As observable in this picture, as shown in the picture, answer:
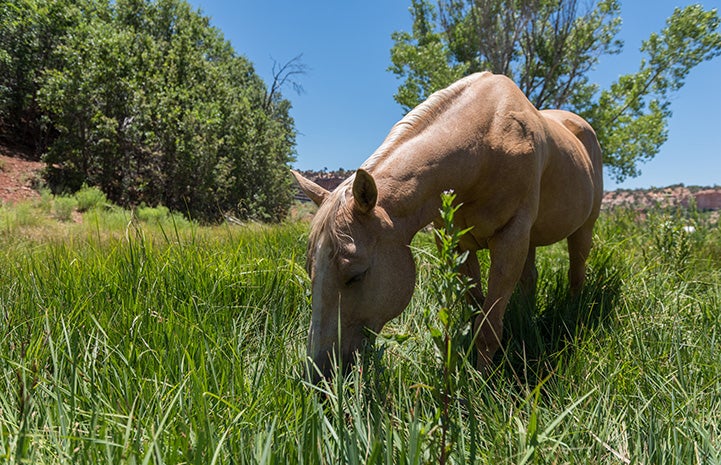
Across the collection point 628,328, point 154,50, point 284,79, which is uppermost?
point 284,79

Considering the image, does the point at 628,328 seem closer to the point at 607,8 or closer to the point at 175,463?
the point at 175,463

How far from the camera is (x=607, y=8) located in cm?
1116

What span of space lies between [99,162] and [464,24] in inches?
485

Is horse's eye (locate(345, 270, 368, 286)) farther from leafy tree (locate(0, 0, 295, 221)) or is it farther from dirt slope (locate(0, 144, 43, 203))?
dirt slope (locate(0, 144, 43, 203))

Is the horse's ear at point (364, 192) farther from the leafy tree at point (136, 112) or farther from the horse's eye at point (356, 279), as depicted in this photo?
the leafy tree at point (136, 112)

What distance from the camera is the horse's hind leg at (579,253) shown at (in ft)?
9.84

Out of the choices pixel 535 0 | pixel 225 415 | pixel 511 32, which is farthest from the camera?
pixel 511 32

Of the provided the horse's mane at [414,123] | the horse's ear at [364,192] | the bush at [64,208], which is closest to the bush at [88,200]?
the bush at [64,208]

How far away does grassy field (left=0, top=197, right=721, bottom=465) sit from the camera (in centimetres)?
100

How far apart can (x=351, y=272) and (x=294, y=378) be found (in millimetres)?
471

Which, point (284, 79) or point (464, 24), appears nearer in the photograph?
point (464, 24)

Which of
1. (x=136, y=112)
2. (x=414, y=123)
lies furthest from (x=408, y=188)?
(x=136, y=112)

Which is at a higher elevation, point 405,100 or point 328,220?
point 405,100

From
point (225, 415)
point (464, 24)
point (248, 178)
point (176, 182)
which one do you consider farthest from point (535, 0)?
point (225, 415)
